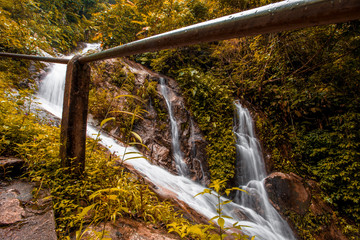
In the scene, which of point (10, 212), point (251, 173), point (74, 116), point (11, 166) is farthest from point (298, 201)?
point (11, 166)

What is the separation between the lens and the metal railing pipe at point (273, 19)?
17.8 inches

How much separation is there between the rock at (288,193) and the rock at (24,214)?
5808mm

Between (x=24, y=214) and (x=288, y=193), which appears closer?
(x=24, y=214)

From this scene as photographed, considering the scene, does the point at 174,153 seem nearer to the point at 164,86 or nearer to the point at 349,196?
→ the point at 164,86

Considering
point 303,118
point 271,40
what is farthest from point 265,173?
point 271,40

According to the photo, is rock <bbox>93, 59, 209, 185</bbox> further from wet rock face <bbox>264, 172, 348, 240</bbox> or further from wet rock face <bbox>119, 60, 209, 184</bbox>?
wet rock face <bbox>264, 172, 348, 240</bbox>

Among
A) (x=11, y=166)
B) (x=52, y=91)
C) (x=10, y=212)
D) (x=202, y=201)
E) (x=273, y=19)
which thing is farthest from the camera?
(x=52, y=91)

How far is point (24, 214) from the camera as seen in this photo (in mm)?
1081

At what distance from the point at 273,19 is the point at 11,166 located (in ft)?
7.23

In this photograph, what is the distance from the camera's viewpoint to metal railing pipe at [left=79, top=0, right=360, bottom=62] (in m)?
0.45

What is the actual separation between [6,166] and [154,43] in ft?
5.68

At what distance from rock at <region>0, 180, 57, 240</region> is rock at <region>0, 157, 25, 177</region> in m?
0.11

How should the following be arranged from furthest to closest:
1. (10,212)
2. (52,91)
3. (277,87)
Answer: (277,87) < (52,91) < (10,212)

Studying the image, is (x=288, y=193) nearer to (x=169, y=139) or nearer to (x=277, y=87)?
(x=169, y=139)
